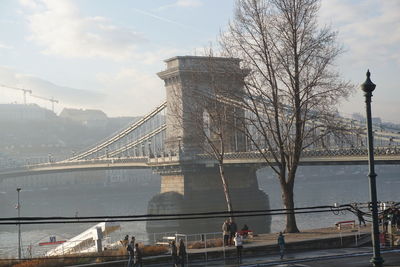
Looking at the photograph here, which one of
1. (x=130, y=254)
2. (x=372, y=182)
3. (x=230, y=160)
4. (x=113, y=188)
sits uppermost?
(x=230, y=160)

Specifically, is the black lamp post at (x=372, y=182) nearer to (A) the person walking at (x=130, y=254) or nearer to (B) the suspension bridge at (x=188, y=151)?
(A) the person walking at (x=130, y=254)

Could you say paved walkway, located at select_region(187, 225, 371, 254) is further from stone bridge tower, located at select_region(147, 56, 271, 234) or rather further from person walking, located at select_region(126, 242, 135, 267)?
stone bridge tower, located at select_region(147, 56, 271, 234)

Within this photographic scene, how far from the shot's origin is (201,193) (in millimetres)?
74500

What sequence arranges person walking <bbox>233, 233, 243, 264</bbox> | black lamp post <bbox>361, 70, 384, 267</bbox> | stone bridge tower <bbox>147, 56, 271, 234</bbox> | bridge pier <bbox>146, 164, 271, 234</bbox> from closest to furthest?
1. black lamp post <bbox>361, 70, 384, 267</bbox>
2. person walking <bbox>233, 233, 243, 264</bbox>
3. stone bridge tower <bbox>147, 56, 271, 234</bbox>
4. bridge pier <bbox>146, 164, 271, 234</bbox>

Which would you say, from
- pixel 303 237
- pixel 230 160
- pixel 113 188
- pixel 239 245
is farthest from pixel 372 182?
pixel 113 188

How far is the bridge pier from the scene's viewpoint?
73062 millimetres

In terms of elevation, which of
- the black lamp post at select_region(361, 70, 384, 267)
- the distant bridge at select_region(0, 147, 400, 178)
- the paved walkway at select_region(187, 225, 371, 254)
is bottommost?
the paved walkway at select_region(187, 225, 371, 254)

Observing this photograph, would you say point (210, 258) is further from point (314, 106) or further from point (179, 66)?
point (179, 66)

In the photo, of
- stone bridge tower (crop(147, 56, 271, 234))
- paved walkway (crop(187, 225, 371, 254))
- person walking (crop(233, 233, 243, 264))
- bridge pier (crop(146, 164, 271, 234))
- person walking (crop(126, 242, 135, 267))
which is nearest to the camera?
person walking (crop(126, 242, 135, 267))

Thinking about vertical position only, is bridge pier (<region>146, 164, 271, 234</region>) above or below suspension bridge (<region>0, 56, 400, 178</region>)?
below

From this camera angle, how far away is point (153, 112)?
310ft

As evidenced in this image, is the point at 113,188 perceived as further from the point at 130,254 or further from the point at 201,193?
the point at 130,254

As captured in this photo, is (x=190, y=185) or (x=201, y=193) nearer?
(x=201, y=193)

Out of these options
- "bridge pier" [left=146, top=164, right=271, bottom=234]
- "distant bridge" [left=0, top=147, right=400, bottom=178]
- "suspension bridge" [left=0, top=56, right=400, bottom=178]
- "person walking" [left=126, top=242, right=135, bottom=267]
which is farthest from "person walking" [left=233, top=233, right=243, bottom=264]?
"bridge pier" [left=146, top=164, right=271, bottom=234]
